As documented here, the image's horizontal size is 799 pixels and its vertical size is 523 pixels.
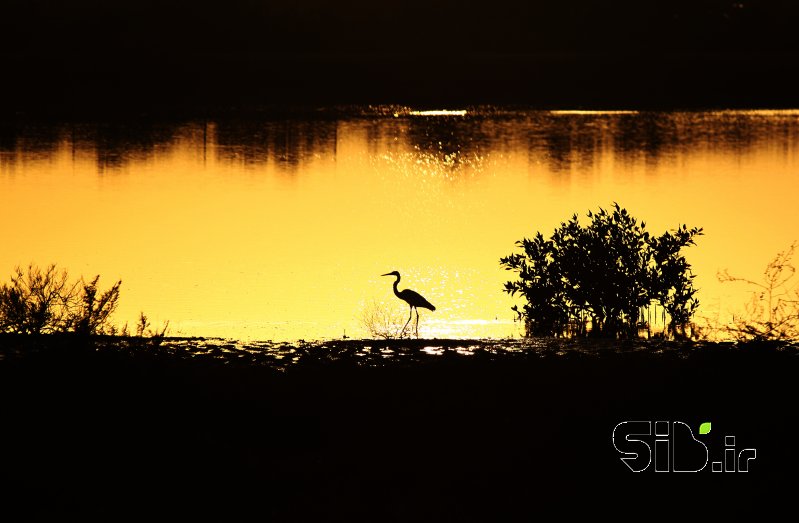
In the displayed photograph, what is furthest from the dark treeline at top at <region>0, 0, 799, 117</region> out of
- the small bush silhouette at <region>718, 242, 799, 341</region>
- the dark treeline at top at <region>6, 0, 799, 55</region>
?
the small bush silhouette at <region>718, 242, 799, 341</region>

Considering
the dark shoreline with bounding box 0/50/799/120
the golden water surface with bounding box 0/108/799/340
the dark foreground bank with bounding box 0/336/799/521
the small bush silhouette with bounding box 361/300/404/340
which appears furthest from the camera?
the dark shoreline with bounding box 0/50/799/120

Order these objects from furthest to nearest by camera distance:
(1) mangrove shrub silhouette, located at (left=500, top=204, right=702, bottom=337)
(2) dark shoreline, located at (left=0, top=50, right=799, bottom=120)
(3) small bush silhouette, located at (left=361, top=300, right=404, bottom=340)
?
1. (2) dark shoreline, located at (left=0, top=50, right=799, bottom=120)
2. (1) mangrove shrub silhouette, located at (left=500, top=204, right=702, bottom=337)
3. (3) small bush silhouette, located at (left=361, top=300, right=404, bottom=340)

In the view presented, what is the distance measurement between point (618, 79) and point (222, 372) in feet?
285

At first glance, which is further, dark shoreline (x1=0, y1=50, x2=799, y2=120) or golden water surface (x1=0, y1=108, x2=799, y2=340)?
dark shoreline (x1=0, y1=50, x2=799, y2=120)

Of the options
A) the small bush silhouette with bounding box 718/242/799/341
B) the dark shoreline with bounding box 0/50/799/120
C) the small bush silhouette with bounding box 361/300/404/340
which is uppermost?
the dark shoreline with bounding box 0/50/799/120

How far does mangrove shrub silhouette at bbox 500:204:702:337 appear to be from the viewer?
16.7 meters

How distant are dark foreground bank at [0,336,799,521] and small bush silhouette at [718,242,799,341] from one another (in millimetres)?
1622

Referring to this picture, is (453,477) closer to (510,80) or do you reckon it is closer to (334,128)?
(334,128)

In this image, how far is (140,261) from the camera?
2341cm

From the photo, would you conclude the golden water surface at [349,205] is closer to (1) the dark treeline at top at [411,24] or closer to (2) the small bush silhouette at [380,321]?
(2) the small bush silhouette at [380,321]

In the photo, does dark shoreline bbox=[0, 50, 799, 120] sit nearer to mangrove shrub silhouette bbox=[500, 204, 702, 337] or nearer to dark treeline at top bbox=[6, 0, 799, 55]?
dark treeline at top bbox=[6, 0, 799, 55]

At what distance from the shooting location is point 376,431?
9.18 metres

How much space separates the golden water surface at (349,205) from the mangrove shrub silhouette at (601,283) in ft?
2.27

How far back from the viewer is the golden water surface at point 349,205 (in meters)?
19.4
